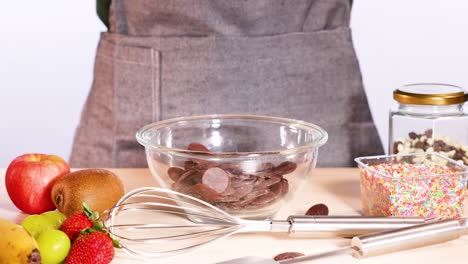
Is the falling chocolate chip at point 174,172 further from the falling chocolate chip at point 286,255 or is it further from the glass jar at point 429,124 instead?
the glass jar at point 429,124

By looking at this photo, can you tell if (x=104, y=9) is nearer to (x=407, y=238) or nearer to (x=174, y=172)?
(x=174, y=172)

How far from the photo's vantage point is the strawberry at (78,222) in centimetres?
76

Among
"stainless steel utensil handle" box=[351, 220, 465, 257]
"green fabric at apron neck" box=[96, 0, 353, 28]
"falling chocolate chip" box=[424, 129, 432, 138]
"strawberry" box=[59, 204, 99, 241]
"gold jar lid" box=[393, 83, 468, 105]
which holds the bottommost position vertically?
"stainless steel utensil handle" box=[351, 220, 465, 257]

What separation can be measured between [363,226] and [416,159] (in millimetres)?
160

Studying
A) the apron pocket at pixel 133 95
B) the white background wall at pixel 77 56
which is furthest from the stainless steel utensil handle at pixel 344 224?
the white background wall at pixel 77 56

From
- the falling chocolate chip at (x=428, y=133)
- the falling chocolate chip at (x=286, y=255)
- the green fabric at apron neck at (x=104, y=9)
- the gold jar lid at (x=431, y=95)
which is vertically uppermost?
the green fabric at apron neck at (x=104, y=9)

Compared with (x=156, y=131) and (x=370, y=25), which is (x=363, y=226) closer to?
(x=156, y=131)

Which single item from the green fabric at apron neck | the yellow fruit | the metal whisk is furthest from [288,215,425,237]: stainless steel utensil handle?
the green fabric at apron neck

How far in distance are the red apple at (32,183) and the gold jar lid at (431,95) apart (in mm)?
395

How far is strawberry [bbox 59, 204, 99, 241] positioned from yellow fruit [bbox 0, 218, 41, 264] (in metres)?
0.06

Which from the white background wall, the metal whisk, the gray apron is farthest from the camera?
the white background wall

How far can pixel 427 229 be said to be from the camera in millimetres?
792

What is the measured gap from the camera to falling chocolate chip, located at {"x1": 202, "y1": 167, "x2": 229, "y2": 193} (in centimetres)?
82

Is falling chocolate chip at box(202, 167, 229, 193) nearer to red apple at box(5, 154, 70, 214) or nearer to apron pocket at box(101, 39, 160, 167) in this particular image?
red apple at box(5, 154, 70, 214)
